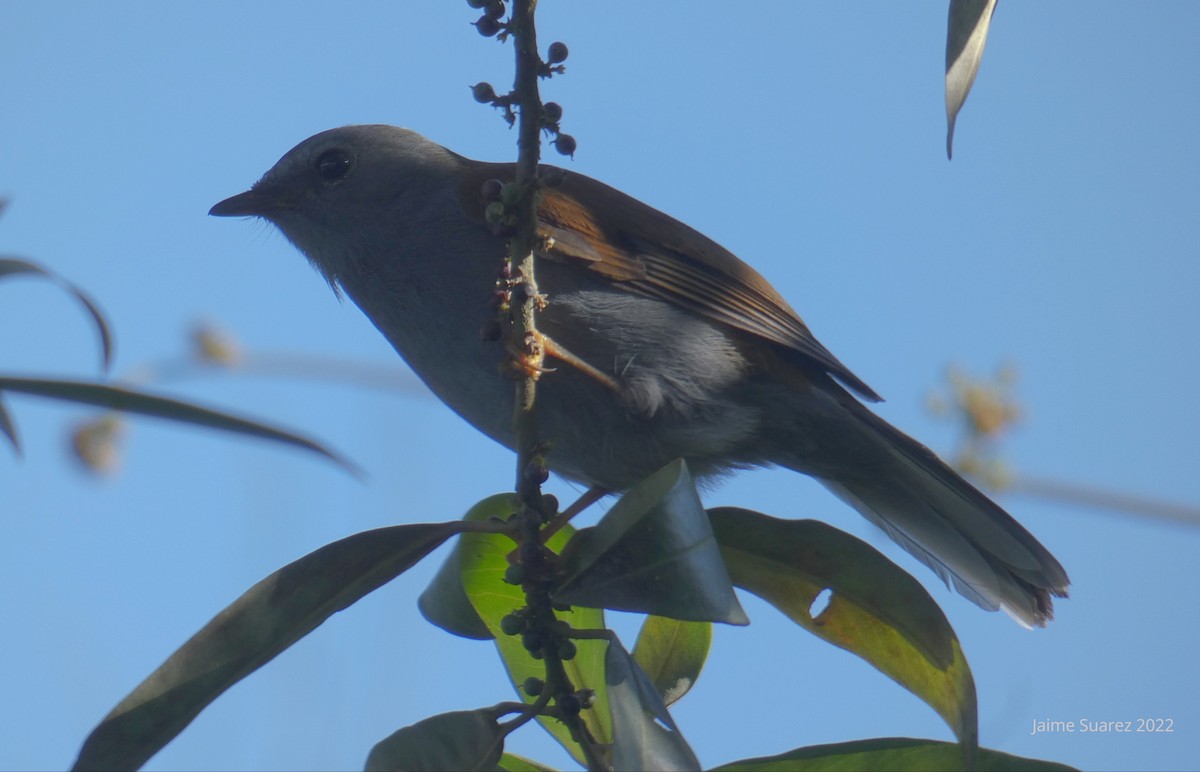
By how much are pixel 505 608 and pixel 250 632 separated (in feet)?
2.78

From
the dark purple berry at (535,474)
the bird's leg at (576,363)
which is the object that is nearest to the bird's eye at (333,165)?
the bird's leg at (576,363)

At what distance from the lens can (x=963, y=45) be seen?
2385mm

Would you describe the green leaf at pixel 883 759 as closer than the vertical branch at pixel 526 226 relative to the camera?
No

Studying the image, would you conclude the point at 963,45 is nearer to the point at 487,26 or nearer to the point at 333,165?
the point at 487,26

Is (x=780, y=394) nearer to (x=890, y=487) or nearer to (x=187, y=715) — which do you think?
(x=890, y=487)

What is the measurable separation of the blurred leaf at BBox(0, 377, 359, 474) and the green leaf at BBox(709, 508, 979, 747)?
160 cm

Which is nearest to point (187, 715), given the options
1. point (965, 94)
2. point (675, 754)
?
point (675, 754)

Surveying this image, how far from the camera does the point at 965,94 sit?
→ 2.36 meters

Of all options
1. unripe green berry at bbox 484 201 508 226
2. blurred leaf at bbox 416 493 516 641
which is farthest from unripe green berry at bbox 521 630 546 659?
unripe green berry at bbox 484 201 508 226

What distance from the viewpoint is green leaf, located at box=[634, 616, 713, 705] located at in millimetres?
3072

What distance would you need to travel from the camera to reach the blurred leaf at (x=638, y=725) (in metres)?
2.13

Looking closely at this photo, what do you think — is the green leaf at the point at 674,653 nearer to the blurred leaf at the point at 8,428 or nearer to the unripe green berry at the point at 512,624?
the unripe green berry at the point at 512,624

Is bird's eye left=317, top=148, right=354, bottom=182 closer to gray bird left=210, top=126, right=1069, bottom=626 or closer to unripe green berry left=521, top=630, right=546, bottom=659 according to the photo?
gray bird left=210, top=126, right=1069, bottom=626

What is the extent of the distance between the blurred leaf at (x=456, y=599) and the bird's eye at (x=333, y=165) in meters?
2.02
